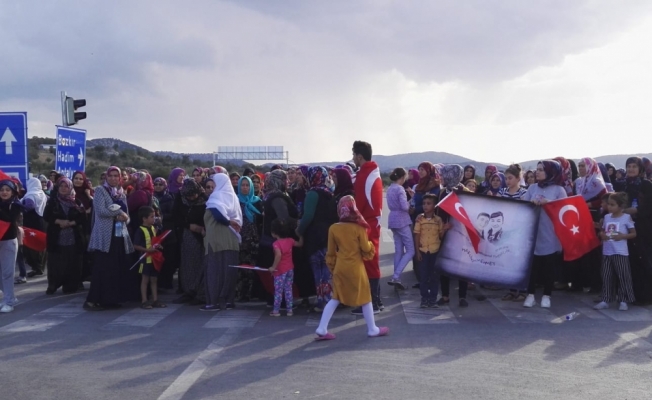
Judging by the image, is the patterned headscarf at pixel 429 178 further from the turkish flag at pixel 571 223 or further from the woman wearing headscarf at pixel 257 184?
the woman wearing headscarf at pixel 257 184

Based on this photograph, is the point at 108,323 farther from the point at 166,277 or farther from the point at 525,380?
the point at 525,380

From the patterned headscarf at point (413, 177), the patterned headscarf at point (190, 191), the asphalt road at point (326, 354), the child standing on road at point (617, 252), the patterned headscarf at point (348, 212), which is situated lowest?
the asphalt road at point (326, 354)

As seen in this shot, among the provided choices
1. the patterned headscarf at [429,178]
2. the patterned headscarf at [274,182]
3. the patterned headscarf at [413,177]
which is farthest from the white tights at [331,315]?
the patterned headscarf at [413,177]

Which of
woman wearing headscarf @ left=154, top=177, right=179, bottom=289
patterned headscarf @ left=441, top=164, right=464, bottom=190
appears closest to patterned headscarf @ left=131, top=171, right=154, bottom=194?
woman wearing headscarf @ left=154, top=177, right=179, bottom=289

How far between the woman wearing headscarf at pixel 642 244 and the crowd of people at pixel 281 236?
0.01 m

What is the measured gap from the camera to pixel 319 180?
9.82 meters

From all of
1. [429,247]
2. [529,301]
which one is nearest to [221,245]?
[429,247]

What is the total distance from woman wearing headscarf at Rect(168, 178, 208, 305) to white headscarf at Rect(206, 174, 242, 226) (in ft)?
1.97

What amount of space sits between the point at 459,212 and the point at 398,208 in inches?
50.2

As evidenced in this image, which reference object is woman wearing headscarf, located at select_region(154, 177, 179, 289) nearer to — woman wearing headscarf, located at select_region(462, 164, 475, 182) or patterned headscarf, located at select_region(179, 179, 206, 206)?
patterned headscarf, located at select_region(179, 179, 206, 206)

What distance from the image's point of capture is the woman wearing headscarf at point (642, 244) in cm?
1014

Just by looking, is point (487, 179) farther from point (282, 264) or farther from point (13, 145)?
point (13, 145)

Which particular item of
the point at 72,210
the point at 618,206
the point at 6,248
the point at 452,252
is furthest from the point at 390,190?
the point at 6,248

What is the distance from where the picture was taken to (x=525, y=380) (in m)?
6.58
